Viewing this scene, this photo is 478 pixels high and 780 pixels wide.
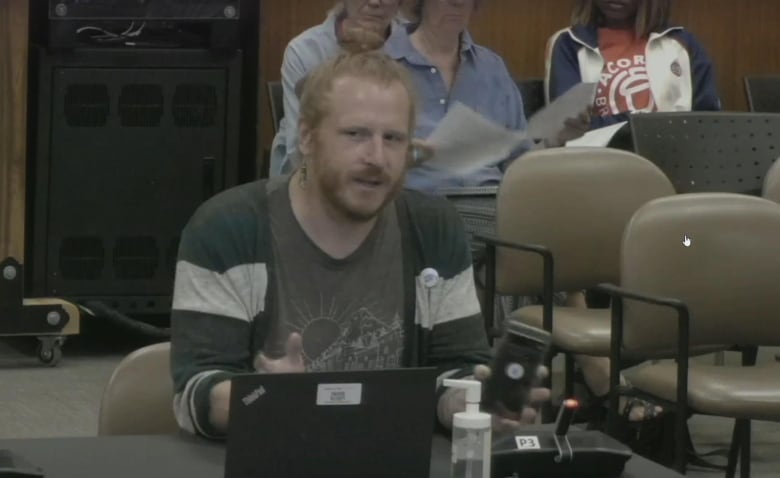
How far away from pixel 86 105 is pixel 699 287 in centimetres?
250

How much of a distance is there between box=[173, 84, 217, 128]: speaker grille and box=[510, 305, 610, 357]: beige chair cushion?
166 centimetres

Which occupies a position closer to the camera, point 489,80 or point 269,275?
point 269,275

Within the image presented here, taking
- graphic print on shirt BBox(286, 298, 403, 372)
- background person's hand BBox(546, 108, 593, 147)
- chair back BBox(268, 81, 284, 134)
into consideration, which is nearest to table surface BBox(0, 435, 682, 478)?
graphic print on shirt BBox(286, 298, 403, 372)

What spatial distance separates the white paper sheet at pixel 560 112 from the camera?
4.48 meters

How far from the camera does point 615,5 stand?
5.23m

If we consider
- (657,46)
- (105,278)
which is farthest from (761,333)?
(105,278)

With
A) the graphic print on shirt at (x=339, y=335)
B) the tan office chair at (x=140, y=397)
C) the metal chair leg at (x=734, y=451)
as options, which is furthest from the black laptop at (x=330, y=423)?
the metal chair leg at (x=734, y=451)

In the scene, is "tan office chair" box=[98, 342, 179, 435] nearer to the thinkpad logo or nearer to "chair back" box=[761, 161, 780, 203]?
the thinkpad logo

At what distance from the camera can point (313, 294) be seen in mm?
2182

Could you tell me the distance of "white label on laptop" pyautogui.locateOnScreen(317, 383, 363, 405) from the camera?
1681mm

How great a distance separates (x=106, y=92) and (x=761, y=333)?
2.57m

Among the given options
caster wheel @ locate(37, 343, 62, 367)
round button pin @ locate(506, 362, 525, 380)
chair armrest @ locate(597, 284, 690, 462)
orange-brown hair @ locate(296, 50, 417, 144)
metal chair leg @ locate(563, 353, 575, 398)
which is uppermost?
orange-brown hair @ locate(296, 50, 417, 144)

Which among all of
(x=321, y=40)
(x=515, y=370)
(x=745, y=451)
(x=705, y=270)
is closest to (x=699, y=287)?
(x=705, y=270)

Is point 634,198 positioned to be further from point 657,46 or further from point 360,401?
point 360,401
